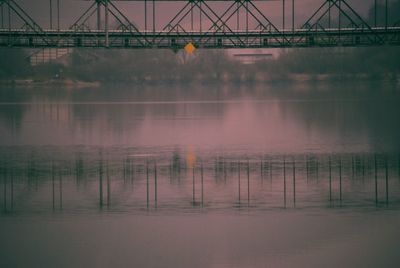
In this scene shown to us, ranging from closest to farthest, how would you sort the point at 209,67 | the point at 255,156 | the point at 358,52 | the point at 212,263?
the point at 212,263 < the point at 255,156 < the point at 358,52 < the point at 209,67

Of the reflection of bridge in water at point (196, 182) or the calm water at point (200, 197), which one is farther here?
the reflection of bridge in water at point (196, 182)

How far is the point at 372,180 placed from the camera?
1367 inches

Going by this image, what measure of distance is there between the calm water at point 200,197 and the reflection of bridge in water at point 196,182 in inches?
2.4

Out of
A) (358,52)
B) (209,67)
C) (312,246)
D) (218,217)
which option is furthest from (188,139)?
(209,67)

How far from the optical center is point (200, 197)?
3136cm

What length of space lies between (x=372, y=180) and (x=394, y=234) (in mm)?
8972

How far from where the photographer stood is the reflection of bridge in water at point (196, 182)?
99.5ft

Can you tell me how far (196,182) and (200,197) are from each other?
3.22 m

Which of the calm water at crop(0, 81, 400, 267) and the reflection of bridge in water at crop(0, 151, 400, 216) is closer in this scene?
the calm water at crop(0, 81, 400, 267)

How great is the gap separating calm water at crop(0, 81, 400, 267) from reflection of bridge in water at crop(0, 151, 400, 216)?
6 centimetres

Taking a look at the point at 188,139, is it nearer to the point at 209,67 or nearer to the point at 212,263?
the point at 212,263

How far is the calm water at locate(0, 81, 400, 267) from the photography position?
24078mm

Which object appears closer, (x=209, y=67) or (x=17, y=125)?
(x=17, y=125)

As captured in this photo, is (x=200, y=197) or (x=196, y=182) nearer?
(x=200, y=197)
